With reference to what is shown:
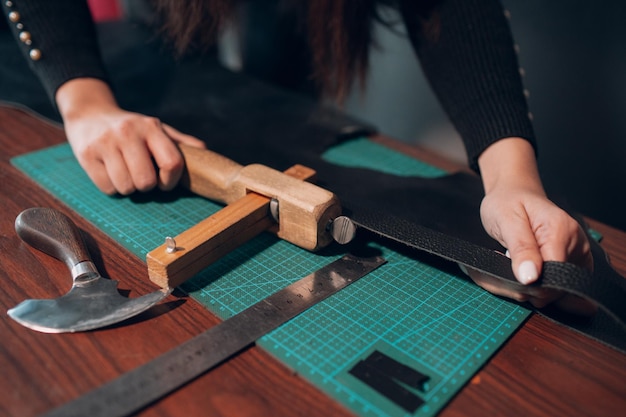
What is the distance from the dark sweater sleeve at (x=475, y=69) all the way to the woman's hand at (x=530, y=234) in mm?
120

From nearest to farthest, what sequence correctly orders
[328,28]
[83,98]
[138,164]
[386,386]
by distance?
1. [386,386]
2. [138,164]
3. [83,98]
4. [328,28]

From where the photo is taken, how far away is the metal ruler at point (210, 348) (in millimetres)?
504

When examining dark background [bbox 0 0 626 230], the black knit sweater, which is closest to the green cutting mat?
the black knit sweater

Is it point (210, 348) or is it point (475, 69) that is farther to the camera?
point (475, 69)

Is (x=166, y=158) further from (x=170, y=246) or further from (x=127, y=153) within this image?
(x=170, y=246)

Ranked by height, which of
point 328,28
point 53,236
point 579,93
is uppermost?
point 328,28

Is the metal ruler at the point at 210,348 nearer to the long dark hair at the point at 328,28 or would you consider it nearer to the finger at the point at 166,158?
the finger at the point at 166,158

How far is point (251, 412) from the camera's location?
52 cm

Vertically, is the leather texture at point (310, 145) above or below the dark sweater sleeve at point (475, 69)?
below

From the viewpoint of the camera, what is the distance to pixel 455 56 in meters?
0.98

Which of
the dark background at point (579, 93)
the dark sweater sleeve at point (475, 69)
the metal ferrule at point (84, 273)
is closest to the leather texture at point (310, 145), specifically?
the dark sweater sleeve at point (475, 69)

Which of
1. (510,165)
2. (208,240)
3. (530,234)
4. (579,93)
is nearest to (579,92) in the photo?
(579,93)

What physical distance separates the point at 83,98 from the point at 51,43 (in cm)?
15

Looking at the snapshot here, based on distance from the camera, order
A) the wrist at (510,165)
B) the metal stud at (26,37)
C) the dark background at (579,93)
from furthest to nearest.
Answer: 1. the dark background at (579,93)
2. the metal stud at (26,37)
3. the wrist at (510,165)
